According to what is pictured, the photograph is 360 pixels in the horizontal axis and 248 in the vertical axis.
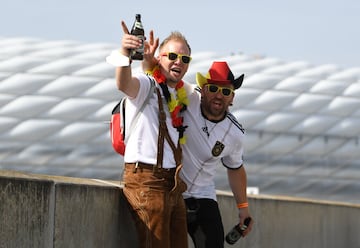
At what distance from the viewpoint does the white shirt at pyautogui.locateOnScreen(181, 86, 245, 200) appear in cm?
627

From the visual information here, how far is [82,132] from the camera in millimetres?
33469

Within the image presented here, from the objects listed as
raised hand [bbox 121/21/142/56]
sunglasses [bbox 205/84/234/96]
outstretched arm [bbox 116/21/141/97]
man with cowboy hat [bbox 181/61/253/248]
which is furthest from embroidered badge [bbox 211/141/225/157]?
raised hand [bbox 121/21/142/56]

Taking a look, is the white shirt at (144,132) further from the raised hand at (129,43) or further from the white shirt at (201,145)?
the white shirt at (201,145)

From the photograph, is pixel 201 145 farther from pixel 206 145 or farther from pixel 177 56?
pixel 177 56

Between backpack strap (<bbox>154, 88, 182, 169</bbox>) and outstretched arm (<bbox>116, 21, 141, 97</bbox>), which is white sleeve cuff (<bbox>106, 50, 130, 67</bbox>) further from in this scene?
backpack strap (<bbox>154, 88, 182, 169</bbox>)

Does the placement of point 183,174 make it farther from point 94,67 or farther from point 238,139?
point 94,67

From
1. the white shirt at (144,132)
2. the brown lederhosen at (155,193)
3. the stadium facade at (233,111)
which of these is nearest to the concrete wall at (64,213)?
the brown lederhosen at (155,193)

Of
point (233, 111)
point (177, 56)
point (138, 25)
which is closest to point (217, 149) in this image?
point (177, 56)

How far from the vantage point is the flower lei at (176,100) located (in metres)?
5.78

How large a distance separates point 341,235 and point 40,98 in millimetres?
23258

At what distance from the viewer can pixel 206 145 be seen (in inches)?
248

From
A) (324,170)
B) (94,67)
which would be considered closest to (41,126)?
(94,67)

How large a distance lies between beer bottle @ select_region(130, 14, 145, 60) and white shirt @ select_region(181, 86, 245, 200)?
2.76 ft

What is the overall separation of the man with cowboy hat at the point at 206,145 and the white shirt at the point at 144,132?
63 centimetres
